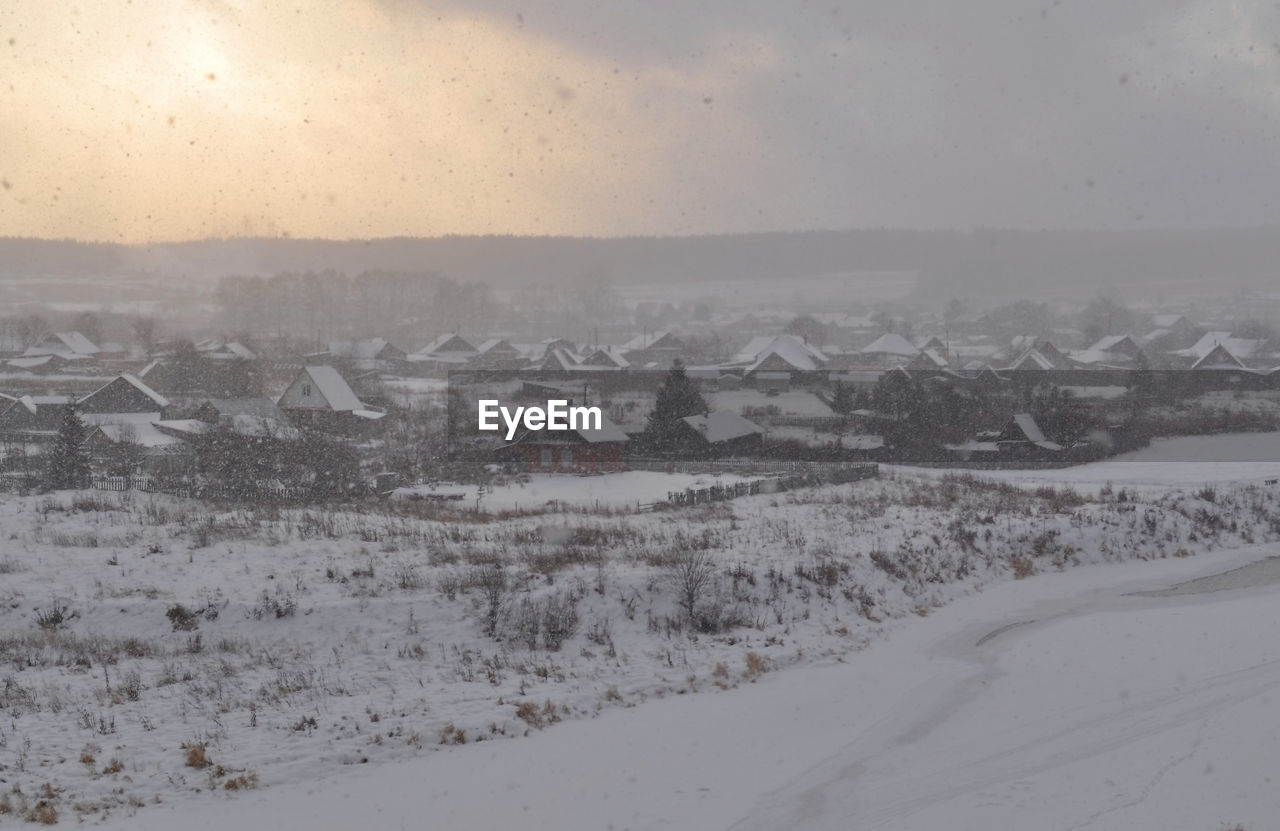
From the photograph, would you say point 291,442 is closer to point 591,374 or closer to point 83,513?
point 83,513

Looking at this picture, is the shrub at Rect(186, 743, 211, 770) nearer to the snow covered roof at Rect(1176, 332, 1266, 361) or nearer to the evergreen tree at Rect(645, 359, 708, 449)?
the evergreen tree at Rect(645, 359, 708, 449)

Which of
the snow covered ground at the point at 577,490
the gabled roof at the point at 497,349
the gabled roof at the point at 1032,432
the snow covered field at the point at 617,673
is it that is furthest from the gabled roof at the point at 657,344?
the snow covered field at the point at 617,673

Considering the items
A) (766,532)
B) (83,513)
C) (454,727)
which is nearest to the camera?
(454,727)

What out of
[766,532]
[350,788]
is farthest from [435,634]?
[766,532]

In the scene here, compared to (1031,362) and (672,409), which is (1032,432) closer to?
(672,409)

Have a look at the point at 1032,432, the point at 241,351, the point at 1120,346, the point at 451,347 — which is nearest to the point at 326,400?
the point at 241,351

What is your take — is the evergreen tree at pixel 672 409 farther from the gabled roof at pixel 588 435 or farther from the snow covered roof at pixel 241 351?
the snow covered roof at pixel 241 351

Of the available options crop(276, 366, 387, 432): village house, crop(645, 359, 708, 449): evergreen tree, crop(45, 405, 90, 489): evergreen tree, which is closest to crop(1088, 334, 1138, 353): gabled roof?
crop(645, 359, 708, 449): evergreen tree
